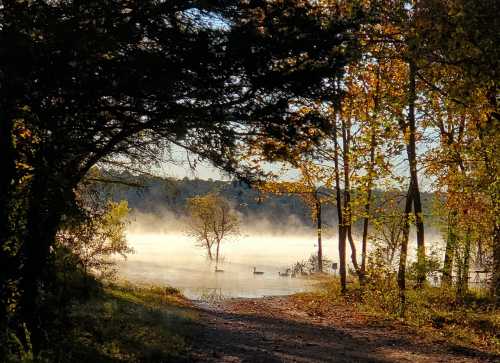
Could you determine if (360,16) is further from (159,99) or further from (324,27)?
(159,99)

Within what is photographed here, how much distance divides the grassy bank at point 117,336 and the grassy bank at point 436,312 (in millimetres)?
6661

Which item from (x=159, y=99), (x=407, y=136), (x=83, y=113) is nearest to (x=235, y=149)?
(x=159, y=99)

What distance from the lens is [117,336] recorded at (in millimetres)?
10891

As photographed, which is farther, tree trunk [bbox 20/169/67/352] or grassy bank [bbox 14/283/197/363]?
grassy bank [bbox 14/283/197/363]

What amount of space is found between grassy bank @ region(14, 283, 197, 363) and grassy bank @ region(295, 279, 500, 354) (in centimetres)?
666

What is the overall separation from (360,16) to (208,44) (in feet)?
9.60

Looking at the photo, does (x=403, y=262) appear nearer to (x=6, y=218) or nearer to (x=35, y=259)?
(x=35, y=259)

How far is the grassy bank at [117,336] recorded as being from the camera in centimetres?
905

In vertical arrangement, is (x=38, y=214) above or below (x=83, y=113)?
below

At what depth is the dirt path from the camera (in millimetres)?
11125

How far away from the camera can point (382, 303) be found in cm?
1803

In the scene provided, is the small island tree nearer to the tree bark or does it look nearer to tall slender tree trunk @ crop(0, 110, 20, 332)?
the tree bark

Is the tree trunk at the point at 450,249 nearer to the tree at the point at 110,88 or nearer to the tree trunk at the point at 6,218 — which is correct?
the tree at the point at 110,88

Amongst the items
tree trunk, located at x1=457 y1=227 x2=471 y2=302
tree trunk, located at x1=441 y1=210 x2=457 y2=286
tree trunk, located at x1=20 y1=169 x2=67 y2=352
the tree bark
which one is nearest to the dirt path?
the tree bark
